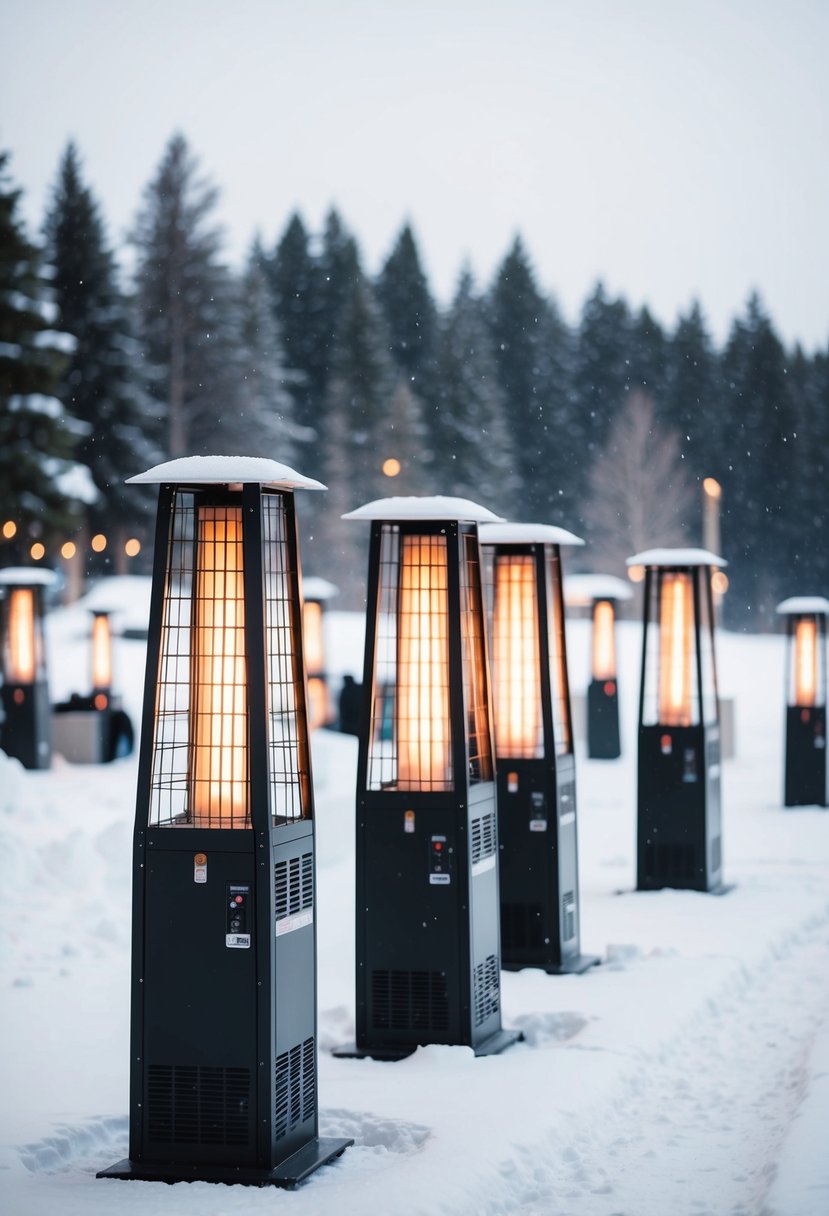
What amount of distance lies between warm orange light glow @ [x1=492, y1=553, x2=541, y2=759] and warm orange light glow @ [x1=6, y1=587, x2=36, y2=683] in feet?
40.4

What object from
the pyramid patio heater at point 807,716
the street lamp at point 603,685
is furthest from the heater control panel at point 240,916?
the street lamp at point 603,685

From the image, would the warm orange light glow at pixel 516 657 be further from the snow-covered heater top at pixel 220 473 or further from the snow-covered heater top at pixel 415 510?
the snow-covered heater top at pixel 220 473

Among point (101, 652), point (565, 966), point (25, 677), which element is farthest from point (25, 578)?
point (565, 966)

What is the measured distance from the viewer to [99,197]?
176 ft

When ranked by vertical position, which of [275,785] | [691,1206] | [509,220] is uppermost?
[509,220]

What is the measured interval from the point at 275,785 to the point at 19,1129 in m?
1.83

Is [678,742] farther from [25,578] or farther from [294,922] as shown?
[25,578]

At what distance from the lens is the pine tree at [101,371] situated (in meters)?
51.0

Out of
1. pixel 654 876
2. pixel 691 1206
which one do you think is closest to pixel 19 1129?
pixel 691 1206

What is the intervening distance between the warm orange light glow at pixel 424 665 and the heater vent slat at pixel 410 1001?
1002mm

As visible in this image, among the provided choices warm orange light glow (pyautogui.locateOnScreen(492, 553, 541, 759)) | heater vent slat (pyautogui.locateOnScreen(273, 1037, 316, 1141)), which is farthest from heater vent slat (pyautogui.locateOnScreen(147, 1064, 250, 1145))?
warm orange light glow (pyautogui.locateOnScreen(492, 553, 541, 759))

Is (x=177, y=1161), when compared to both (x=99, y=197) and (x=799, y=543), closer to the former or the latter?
(x=99, y=197)

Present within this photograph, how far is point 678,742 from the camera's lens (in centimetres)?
1439

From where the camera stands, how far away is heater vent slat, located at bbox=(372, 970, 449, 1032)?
898 centimetres
